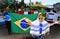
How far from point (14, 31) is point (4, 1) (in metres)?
10.0

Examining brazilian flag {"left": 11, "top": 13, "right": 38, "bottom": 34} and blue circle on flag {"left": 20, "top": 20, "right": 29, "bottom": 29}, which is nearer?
blue circle on flag {"left": 20, "top": 20, "right": 29, "bottom": 29}

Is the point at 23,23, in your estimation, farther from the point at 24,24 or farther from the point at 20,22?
the point at 20,22

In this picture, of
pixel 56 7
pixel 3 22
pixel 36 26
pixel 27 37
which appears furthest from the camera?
pixel 56 7

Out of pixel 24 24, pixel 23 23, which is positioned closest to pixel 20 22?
pixel 23 23

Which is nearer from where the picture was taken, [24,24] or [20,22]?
[24,24]

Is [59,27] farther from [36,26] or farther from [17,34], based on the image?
[36,26]

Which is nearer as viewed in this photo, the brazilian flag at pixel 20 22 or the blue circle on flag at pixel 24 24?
the blue circle on flag at pixel 24 24

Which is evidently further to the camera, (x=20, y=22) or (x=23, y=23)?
(x=20, y=22)

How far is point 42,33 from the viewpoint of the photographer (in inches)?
308

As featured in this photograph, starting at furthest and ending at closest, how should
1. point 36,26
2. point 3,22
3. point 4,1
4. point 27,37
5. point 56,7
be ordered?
point 4,1 < point 56,7 < point 3,22 < point 27,37 < point 36,26

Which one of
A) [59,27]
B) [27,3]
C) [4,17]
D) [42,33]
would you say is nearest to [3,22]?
[4,17]

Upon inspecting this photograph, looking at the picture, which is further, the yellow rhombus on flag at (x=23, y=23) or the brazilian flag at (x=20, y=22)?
the brazilian flag at (x=20, y=22)

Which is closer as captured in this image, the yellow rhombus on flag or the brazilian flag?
the yellow rhombus on flag

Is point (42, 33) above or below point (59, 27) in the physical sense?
above
